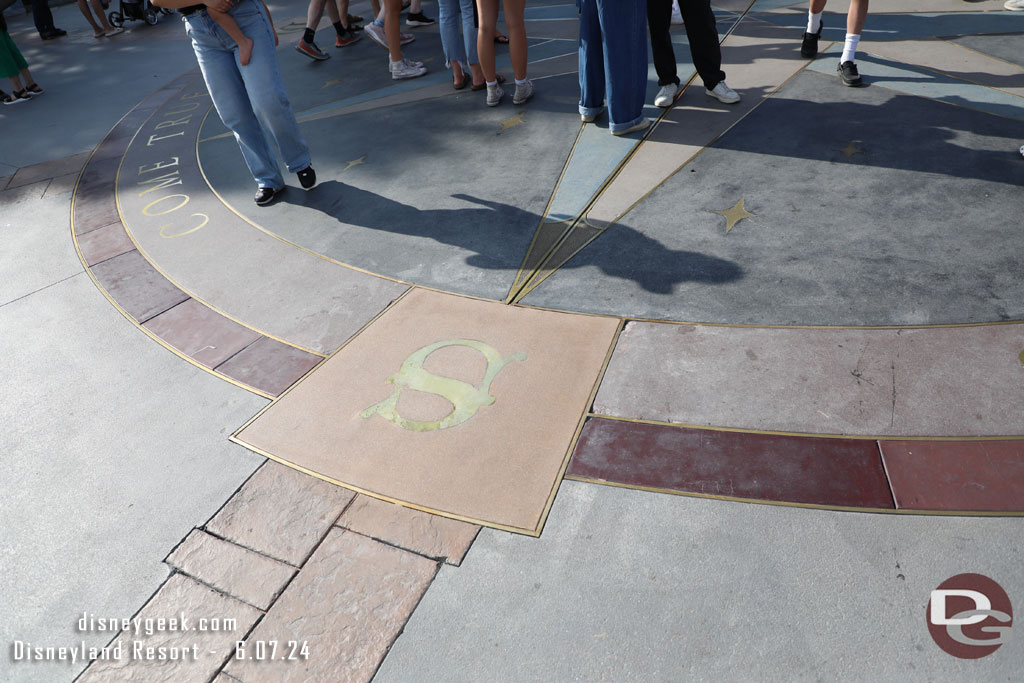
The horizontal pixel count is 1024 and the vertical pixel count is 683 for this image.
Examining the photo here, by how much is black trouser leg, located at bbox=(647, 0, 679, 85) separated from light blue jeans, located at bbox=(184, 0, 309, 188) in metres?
2.74

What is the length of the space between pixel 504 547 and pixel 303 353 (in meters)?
1.55

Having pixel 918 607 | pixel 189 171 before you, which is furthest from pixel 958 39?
pixel 189 171

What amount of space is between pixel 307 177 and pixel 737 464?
3.61 metres

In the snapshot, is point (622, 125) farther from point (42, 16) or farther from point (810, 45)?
point (42, 16)

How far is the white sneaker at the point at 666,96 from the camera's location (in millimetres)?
4840

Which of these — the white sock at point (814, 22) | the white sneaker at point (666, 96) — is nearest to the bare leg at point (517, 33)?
the white sneaker at point (666, 96)

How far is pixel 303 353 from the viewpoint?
123 inches

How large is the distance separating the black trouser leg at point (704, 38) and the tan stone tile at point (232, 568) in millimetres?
4382

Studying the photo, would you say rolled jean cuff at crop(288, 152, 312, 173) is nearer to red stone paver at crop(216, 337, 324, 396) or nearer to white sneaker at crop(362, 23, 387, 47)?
red stone paver at crop(216, 337, 324, 396)

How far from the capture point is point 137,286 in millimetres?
3848

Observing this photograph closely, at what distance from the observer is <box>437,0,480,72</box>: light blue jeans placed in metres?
5.27

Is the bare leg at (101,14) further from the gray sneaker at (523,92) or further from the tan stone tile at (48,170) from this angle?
the gray sneaker at (523,92)

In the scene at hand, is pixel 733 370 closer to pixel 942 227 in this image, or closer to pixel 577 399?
pixel 577 399

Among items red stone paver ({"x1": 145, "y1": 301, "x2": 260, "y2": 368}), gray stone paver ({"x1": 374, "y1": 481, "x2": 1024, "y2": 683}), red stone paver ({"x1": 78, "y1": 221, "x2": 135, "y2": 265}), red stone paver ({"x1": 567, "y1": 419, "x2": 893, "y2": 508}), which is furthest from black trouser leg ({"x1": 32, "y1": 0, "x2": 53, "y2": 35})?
gray stone paver ({"x1": 374, "y1": 481, "x2": 1024, "y2": 683})
